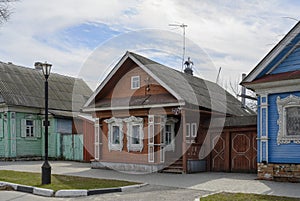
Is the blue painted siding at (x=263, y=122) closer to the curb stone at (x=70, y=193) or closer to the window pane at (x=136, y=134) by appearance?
the window pane at (x=136, y=134)

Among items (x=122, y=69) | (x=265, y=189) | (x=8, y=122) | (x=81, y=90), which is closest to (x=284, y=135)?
(x=265, y=189)

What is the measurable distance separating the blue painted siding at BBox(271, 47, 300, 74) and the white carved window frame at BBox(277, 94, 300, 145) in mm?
1134

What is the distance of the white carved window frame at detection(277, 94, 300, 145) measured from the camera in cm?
1535

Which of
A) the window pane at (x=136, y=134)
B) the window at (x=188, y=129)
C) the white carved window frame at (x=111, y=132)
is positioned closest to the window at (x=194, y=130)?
the window at (x=188, y=129)

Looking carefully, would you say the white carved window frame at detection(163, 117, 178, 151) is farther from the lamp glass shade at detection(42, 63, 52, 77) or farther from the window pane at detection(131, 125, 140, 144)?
the lamp glass shade at detection(42, 63, 52, 77)

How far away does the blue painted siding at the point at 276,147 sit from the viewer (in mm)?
15344

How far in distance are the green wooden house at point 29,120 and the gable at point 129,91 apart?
227 inches

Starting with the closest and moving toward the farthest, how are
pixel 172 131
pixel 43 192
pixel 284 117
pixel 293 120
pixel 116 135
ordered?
pixel 43 192
pixel 293 120
pixel 284 117
pixel 172 131
pixel 116 135

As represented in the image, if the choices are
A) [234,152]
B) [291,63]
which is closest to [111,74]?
[234,152]

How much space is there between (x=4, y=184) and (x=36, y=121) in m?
15.1

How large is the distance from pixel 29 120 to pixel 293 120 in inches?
731

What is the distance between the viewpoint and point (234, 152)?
19906 millimetres

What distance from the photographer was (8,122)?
88.2 ft

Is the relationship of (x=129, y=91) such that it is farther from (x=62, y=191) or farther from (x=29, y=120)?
(x=29, y=120)
